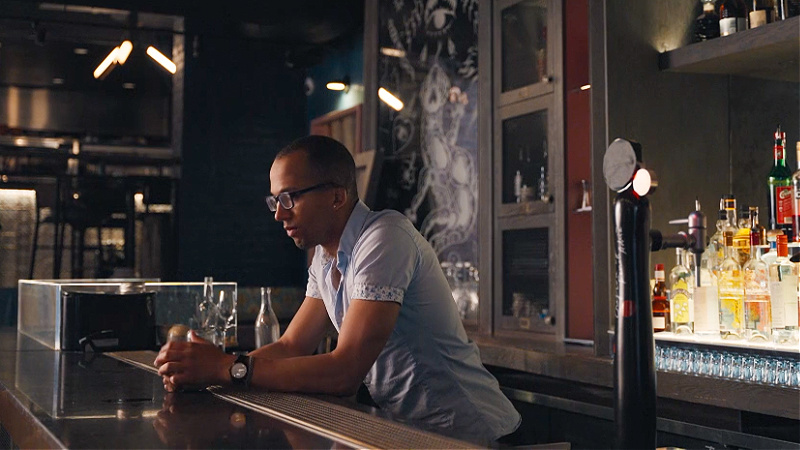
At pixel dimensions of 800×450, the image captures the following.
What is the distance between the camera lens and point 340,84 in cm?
718

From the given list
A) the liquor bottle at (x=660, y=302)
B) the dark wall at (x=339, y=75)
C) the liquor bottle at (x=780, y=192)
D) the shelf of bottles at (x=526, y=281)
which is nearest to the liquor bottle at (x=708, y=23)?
the liquor bottle at (x=780, y=192)

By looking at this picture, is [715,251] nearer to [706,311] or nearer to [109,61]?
[706,311]

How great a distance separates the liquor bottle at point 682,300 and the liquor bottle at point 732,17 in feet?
2.46

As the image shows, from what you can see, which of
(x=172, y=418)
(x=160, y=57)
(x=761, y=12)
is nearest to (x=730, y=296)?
(x=761, y=12)

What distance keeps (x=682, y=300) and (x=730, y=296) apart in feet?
0.71

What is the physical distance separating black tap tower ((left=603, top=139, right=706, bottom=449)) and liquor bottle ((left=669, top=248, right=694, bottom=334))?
1.74 metres

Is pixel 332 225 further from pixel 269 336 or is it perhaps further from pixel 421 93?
pixel 421 93

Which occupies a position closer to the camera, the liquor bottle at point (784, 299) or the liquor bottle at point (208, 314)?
the liquor bottle at point (784, 299)

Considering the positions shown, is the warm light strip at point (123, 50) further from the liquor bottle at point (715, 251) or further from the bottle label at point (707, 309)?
the bottle label at point (707, 309)

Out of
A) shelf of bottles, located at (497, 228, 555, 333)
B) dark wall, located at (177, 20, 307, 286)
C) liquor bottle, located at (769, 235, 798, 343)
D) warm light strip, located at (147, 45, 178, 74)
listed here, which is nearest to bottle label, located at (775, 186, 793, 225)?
liquor bottle, located at (769, 235, 798, 343)

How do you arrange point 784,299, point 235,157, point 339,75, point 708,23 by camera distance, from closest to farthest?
point 784,299, point 708,23, point 339,75, point 235,157

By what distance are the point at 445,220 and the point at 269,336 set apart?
165 cm

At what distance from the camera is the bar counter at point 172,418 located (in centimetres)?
142

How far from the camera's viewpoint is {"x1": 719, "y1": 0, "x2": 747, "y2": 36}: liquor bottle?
10.1 ft
